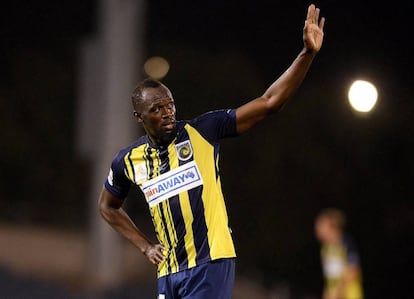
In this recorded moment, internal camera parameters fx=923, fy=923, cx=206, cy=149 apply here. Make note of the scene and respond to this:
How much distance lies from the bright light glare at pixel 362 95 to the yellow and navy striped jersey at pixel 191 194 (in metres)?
7.26

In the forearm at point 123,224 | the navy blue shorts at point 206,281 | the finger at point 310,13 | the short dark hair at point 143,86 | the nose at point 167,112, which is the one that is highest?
the finger at point 310,13

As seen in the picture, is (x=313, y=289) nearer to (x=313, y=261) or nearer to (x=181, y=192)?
(x=313, y=261)

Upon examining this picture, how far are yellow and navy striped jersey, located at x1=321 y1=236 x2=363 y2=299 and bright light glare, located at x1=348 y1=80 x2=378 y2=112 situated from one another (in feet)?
9.33

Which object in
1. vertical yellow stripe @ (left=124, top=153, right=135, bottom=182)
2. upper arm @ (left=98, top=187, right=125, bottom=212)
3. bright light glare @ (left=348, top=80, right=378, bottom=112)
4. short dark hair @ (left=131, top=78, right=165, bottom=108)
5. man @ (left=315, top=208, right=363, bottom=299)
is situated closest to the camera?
short dark hair @ (left=131, top=78, right=165, bottom=108)

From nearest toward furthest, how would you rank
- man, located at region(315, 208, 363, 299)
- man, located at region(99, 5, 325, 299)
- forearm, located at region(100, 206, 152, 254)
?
man, located at region(99, 5, 325, 299) → forearm, located at region(100, 206, 152, 254) → man, located at region(315, 208, 363, 299)

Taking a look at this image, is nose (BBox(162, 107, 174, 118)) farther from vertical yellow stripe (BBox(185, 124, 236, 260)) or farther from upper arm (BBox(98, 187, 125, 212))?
upper arm (BBox(98, 187, 125, 212))

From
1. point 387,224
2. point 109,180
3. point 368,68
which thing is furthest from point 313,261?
→ point 109,180

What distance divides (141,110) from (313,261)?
7083 millimetres

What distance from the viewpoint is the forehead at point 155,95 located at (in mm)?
4477

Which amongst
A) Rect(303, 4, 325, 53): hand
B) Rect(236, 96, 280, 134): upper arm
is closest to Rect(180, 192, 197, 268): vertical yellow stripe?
Rect(236, 96, 280, 134): upper arm

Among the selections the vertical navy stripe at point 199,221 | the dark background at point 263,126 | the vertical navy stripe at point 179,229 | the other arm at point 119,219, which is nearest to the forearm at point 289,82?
the vertical navy stripe at point 199,221

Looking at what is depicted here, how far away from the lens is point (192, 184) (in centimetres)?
447

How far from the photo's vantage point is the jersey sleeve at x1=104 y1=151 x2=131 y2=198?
482cm

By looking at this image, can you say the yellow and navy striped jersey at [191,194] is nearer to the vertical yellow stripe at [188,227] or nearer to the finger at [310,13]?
the vertical yellow stripe at [188,227]
